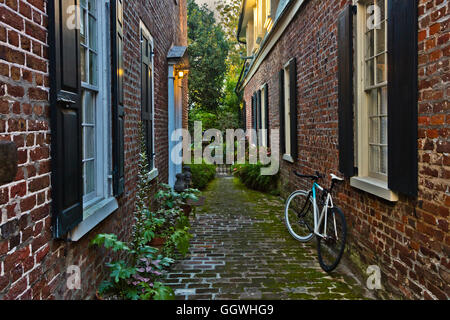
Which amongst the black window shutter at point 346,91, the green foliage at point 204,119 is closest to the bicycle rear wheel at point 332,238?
the black window shutter at point 346,91

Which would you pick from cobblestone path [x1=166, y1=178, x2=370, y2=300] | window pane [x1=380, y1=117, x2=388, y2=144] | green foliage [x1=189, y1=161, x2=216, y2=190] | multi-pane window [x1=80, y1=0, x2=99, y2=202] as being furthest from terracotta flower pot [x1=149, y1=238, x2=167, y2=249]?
green foliage [x1=189, y1=161, x2=216, y2=190]

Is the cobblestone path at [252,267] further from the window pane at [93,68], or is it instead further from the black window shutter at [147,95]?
the window pane at [93,68]

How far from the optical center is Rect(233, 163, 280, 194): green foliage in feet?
35.7

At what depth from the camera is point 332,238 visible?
17.4 ft

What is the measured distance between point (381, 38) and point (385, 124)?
0.85m

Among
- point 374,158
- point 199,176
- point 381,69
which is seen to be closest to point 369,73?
point 381,69

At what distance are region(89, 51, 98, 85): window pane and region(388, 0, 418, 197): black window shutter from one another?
258 cm

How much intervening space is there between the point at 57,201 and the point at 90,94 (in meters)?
1.50

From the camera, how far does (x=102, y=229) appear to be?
3582 millimetres

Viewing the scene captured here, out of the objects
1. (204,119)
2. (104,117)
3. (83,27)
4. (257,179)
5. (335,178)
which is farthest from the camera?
(204,119)

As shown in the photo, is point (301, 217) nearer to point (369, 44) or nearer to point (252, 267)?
point (252, 267)

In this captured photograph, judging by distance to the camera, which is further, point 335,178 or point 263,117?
point 263,117

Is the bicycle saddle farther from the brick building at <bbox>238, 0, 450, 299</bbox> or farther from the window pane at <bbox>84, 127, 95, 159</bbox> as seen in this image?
the window pane at <bbox>84, 127, 95, 159</bbox>
